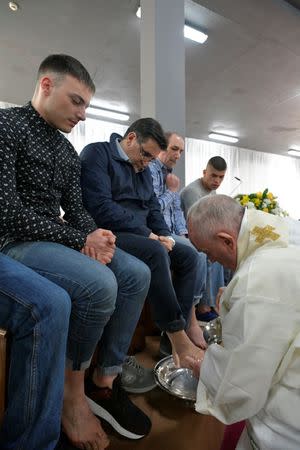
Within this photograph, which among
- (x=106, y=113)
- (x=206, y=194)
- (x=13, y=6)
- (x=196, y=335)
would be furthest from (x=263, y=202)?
(x=106, y=113)

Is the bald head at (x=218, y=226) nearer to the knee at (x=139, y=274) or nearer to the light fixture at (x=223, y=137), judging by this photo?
the knee at (x=139, y=274)

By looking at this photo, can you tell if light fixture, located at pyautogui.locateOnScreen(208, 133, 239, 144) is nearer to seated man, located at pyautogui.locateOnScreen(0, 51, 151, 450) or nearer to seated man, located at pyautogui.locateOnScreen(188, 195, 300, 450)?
seated man, located at pyautogui.locateOnScreen(0, 51, 151, 450)

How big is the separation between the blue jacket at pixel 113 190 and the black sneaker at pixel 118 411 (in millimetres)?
640

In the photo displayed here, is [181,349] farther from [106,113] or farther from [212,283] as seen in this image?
[106,113]

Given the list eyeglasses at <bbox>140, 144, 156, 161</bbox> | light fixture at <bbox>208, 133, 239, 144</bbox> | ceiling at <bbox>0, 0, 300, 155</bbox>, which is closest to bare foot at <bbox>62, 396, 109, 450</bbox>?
eyeglasses at <bbox>140, 144, 156, 161</bbox>

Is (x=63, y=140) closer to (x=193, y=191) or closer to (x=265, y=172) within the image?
(x=193, y=191)

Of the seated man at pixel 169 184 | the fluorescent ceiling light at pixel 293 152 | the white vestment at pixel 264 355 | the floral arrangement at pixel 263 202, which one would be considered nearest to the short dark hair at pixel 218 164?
the seated man at pixel 169 184

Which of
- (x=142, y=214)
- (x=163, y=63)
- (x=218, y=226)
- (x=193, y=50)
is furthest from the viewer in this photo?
(x=193, y=50)

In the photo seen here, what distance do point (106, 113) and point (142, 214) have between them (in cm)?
445

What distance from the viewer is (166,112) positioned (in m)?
2.38

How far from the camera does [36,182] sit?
39.6 inches

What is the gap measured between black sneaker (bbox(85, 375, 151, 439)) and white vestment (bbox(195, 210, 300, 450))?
358mm

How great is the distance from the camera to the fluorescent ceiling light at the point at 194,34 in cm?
314

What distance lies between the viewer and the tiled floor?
0.93 metres
